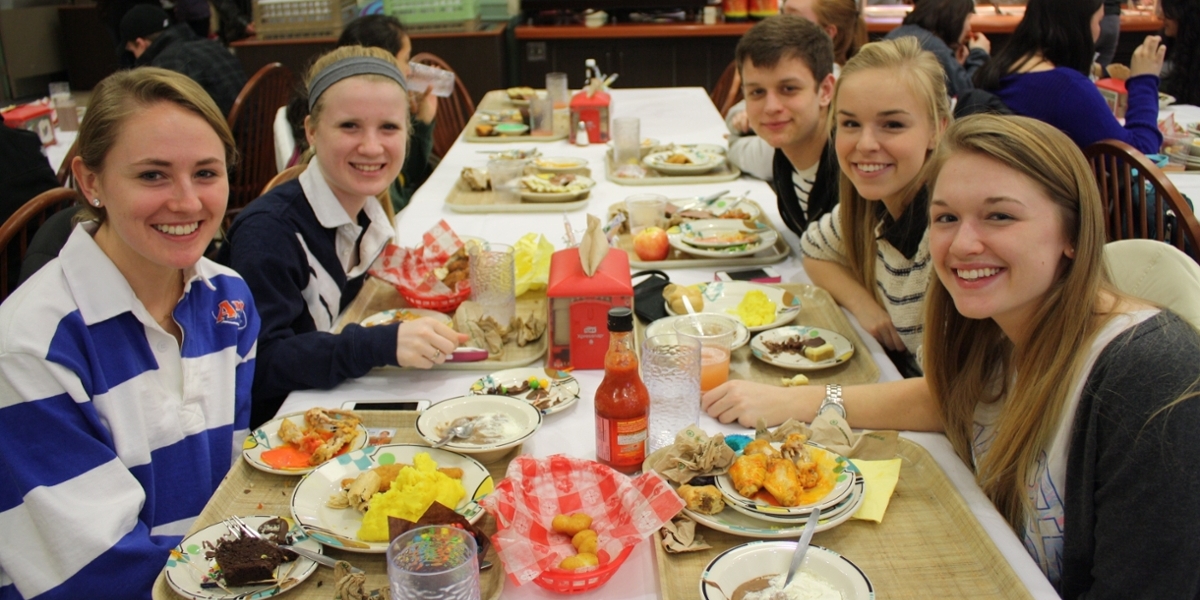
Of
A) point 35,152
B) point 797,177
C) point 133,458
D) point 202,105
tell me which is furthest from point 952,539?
point 35,152

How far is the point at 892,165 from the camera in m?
2.04

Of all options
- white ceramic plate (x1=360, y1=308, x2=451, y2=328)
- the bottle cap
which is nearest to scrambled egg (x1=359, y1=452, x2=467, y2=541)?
the bottle cap

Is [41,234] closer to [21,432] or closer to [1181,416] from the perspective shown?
[21,432]

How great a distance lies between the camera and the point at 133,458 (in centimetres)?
148

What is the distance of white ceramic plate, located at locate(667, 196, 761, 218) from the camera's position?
2.86 m

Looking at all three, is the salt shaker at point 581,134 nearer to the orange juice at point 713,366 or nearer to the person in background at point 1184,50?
the orange juice at point 713,366

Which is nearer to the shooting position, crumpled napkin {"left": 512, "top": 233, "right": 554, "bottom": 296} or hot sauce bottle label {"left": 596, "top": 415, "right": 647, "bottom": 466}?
hot sauce bottle label {"left": 596, "top": 415, "right": 647, "bottom": 466}

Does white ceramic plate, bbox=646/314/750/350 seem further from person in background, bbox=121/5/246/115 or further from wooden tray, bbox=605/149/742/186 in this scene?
person in background, bbox=121/5/246/115

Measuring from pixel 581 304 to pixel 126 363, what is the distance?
0.79 meters

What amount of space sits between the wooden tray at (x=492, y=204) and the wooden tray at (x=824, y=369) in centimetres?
99

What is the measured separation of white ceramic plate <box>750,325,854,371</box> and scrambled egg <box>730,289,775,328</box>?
64 mm

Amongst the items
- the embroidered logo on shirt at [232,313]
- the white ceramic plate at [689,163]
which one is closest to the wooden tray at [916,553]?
the embroidered logo on shirt at [232,313]

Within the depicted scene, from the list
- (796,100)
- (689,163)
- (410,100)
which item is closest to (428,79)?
(410,100)

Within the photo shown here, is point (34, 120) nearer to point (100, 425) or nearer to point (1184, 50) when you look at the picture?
point (100, 425)
